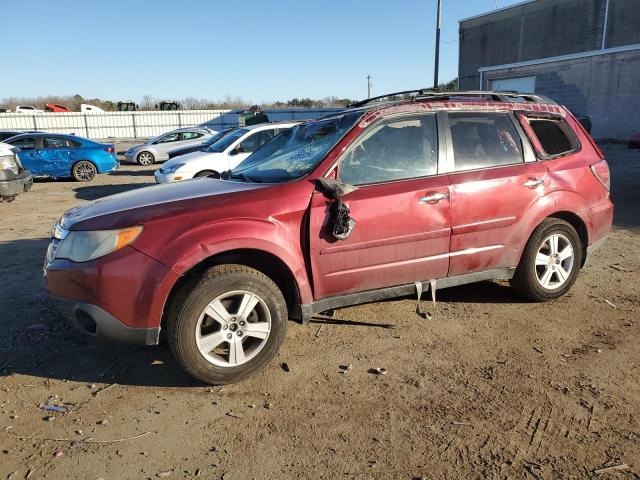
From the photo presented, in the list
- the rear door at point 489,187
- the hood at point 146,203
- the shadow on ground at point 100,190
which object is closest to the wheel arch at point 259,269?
the hood at point 146,203

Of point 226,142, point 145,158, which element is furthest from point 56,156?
point 226,142

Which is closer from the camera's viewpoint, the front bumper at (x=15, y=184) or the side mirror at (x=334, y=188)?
the side mirror at (x=334, y=188)

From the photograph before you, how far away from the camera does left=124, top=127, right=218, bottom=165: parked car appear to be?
19539 mm

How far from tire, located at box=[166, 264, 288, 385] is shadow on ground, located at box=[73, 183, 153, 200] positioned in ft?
32.0

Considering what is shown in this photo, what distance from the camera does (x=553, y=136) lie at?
453 cm

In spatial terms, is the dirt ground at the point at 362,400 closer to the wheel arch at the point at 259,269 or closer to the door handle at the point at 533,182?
the wheel arch at the point at 259,269

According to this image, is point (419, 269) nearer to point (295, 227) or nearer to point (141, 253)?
point (295, 227)

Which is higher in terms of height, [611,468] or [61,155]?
[61,155]

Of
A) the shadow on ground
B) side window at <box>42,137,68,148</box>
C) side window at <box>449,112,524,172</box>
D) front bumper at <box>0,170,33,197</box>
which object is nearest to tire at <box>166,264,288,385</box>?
side window at <box>449,112,524,172</box>

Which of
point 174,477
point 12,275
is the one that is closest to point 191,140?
point 12,275

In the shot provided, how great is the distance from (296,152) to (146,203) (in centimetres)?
129

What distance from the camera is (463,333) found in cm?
400

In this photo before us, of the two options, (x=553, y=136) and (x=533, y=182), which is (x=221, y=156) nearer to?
(x=553, y=136)

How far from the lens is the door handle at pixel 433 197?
377 cm
